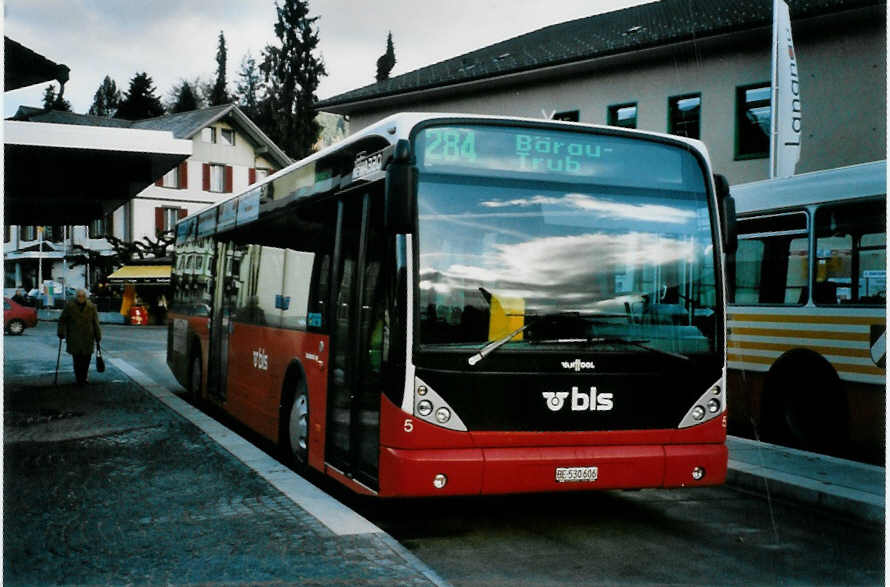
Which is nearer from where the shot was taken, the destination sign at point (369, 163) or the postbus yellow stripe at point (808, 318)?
the destination sign at point (369, 163)

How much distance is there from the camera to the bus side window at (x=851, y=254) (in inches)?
397

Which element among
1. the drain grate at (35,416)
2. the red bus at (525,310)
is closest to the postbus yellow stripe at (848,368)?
the red bus at (525,310)

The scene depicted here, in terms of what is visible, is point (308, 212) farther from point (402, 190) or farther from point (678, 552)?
point (678, 552)

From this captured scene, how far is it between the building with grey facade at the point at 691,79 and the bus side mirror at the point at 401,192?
1372 cm

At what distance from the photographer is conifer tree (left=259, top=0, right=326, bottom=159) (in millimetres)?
11328

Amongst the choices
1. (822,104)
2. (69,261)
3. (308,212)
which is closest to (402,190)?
(308,212)

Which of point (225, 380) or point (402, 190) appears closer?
point (402, 190)

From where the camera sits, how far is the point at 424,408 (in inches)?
267

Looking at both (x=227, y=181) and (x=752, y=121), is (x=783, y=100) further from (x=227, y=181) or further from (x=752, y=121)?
(x=227, y=181)

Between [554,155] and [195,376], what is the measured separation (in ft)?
29.6

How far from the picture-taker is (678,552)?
6.78m

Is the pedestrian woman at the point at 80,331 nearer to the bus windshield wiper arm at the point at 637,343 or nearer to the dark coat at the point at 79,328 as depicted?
the dark coat at the point at 79,328

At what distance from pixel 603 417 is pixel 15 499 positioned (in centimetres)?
423

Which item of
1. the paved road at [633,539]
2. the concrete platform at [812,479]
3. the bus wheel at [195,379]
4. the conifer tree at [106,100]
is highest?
the conifer tree at [106,100]
